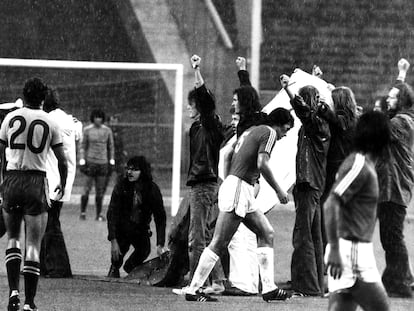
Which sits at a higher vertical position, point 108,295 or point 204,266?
point 204,266

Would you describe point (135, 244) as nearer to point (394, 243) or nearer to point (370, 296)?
point (394, 243)

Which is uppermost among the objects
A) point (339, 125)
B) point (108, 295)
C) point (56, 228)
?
point (339, 125)

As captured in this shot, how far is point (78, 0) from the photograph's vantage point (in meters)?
23.8

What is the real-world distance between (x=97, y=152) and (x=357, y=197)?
42.5ft

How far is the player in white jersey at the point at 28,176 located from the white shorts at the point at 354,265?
3.02 metres

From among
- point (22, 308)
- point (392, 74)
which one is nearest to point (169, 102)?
point (392, 74)

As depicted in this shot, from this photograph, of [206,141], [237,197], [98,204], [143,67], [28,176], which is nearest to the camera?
[28,176]

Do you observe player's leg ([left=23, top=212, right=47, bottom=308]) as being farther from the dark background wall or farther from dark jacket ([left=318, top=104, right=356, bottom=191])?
the dark background wall

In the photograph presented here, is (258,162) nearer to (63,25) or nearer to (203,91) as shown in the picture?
(203,91)

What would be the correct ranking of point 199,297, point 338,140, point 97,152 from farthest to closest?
point 97,152 → point 338,140 → point 199,297

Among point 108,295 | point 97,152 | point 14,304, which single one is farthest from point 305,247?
point 97,152

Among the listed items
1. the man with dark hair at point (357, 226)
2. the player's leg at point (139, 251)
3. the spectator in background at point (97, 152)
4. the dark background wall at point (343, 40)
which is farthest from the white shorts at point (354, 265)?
the dark background wall at point (343, 40)

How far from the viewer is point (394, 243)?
10828 mm

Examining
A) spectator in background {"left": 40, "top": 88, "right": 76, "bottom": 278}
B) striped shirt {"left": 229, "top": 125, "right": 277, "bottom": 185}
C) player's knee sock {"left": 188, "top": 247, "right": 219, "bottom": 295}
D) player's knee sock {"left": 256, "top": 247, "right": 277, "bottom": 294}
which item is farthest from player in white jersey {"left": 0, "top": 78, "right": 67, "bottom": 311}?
spectator in background {"left": 40, "top": 88, "right": 76, "bottom": 278}
